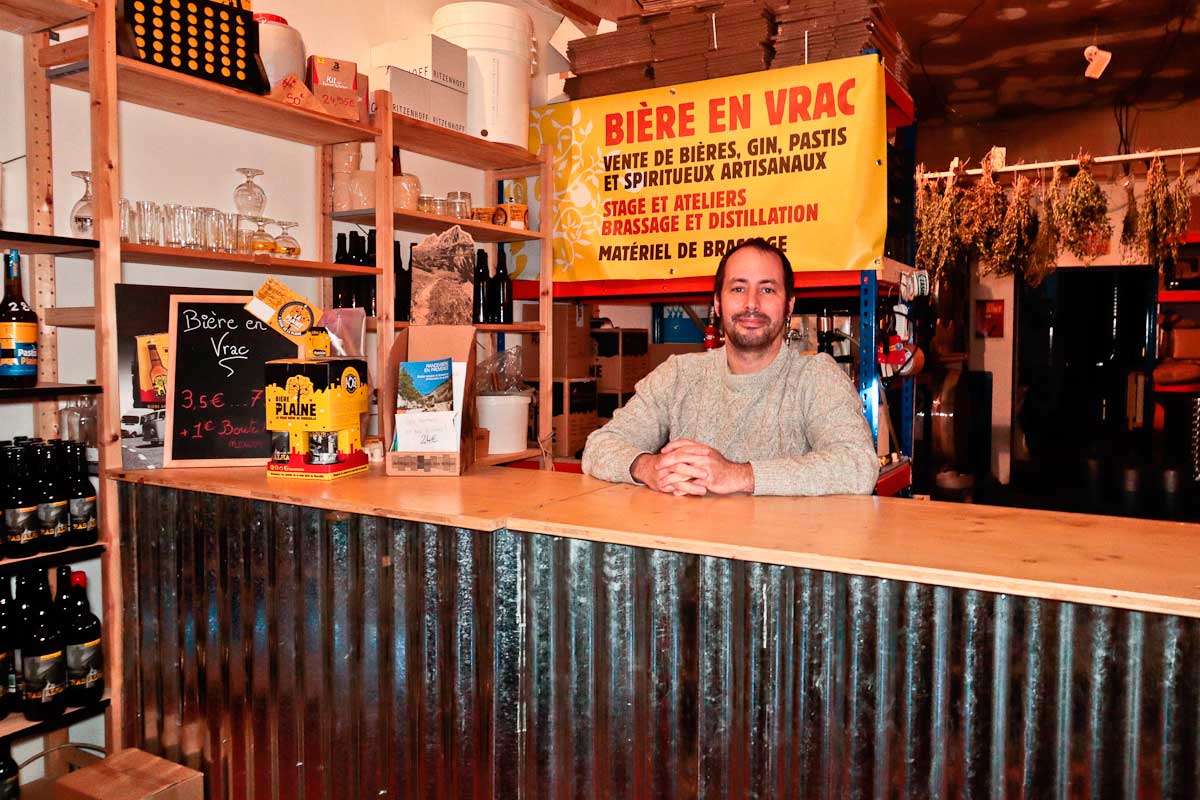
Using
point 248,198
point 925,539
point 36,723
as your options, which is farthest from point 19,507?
point 925,539

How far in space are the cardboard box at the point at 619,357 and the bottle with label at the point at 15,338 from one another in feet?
9.57

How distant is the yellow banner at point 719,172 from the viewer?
3016mm

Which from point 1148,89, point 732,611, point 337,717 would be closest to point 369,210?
point 337,717

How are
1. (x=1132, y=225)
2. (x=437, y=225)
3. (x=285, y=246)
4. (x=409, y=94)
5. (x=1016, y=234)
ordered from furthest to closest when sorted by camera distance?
(x=1016, y=234), (x=1132, y=225), (x=437, y=225), (x=409, y=94), (x=285, y=246)

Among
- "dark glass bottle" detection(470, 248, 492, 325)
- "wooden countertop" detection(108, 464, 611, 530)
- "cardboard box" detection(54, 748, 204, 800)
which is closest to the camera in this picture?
"wooden countertop" detection(108, 464, 611, 530)

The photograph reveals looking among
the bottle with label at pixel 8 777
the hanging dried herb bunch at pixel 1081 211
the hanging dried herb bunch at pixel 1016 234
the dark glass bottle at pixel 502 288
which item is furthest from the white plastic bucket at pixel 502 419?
the hanging dried herb bunch at pixel 1081 211

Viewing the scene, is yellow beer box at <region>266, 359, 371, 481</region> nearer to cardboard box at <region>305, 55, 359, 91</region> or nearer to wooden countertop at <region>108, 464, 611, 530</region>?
wooden countertop at <region>108, 464, 611, 530</region>

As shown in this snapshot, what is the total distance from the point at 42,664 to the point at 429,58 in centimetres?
236

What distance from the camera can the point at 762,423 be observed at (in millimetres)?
2326

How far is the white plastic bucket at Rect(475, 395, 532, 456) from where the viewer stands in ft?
11.6

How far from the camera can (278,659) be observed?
1.93 metres

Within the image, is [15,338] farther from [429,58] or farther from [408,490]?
[429,58]

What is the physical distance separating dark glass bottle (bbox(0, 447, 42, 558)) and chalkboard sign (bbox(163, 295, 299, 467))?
304mm

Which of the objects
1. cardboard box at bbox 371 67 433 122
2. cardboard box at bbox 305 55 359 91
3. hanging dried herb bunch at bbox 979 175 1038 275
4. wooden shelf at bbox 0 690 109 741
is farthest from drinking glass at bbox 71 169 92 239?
hanging dried herb bunch at bbox 979 175 1038 275
